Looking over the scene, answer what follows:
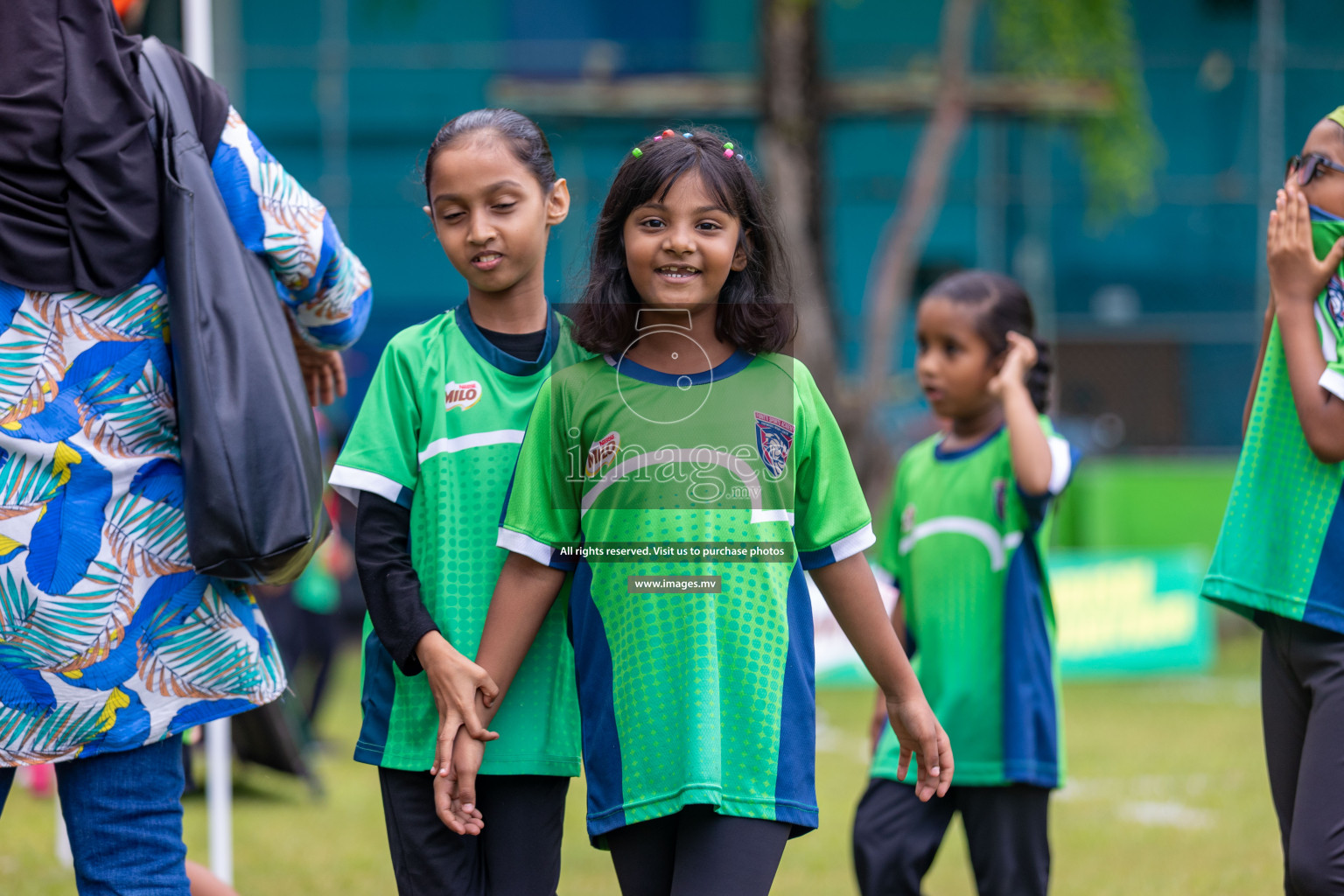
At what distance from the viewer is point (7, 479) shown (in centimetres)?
223

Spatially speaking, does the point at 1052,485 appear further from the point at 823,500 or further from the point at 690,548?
the point at 690,548

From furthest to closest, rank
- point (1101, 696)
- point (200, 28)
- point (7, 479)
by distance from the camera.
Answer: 1. point (1101, 696)
2. point (200, 28)
3. point (7, 479)

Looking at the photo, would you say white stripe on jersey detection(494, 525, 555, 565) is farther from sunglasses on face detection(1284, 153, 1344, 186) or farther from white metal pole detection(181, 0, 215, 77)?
white metal pole detection(181, 0, 215, 77)

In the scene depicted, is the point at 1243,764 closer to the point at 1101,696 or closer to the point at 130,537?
the point at 1101,696

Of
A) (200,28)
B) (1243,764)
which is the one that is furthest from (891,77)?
(200,28)

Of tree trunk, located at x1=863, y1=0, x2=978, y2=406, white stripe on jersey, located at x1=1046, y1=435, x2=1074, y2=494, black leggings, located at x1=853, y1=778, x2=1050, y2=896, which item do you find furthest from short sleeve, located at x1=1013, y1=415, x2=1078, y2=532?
tree trunk, located at x1=863, y1=0, x2=978, y2=406

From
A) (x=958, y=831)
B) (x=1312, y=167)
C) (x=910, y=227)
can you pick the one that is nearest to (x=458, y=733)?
(x=1312, y=167)

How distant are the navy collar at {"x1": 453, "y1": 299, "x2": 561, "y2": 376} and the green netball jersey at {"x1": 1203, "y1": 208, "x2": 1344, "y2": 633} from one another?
133 cm

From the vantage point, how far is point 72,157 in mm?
2258

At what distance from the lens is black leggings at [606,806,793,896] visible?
85.1 inches

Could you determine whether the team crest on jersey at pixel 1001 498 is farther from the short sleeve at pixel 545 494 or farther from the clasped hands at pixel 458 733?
the clasped hands at pixel 458 733

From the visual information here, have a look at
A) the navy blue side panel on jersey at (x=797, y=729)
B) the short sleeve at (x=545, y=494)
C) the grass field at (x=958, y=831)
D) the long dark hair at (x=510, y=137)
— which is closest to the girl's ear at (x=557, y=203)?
the long dark hair at (x=510, y=137)

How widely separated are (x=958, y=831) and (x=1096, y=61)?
730cm

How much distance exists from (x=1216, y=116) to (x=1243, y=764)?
11.5 metres
